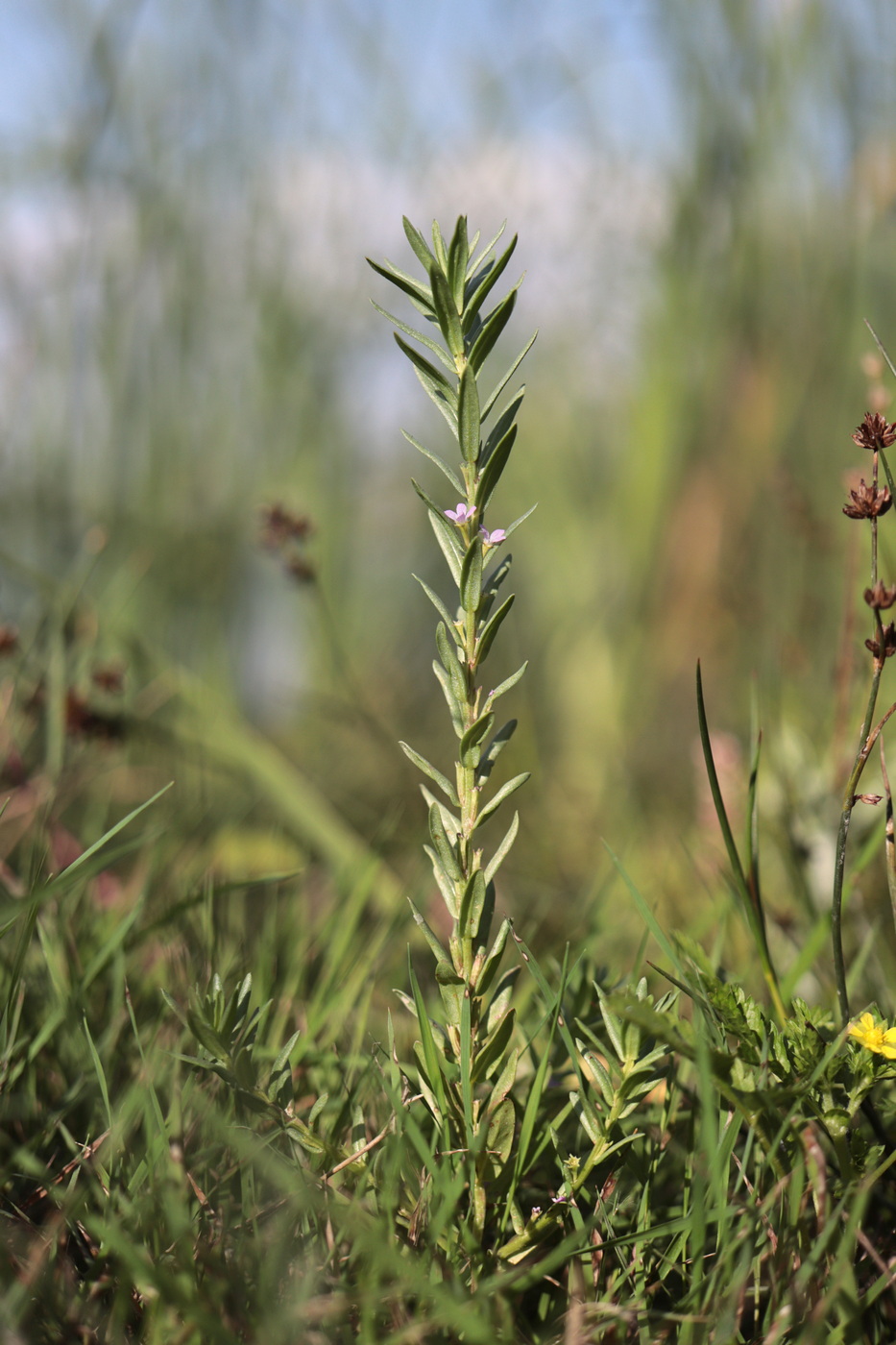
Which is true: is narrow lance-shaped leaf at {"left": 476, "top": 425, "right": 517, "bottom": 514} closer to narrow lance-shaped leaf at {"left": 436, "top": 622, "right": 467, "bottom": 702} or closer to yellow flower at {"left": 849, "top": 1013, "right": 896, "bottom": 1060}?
narrow lance-shaped leaf at {"left": 436, "top": 622, "right": 467, "bottom": 702}

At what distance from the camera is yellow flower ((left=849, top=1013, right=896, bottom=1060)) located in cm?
44

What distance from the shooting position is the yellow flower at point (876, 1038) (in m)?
0.44

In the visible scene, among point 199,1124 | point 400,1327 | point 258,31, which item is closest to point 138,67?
point 258,31

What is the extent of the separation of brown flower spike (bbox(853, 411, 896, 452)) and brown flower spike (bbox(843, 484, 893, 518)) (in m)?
0.02

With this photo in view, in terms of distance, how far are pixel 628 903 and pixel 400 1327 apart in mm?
579

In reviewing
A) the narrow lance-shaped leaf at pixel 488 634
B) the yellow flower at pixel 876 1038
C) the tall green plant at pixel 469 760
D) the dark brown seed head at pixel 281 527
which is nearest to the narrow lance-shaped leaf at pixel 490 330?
the tall green plant at pixel 469 760

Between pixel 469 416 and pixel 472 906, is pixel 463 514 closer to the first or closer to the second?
pixel 469 416

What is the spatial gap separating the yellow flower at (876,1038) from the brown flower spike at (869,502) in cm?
23

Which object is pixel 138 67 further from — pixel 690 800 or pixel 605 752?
pixel 690 800

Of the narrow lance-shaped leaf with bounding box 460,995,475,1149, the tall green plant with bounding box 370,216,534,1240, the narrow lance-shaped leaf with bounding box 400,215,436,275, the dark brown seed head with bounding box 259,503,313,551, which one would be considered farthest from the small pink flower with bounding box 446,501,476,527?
the dark brown seed head with bounding box 259,503,313,551

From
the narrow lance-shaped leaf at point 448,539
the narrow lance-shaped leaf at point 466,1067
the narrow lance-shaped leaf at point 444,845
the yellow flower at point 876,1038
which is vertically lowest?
the yellow flower at point 876,1038

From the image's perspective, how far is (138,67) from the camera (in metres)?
1.42

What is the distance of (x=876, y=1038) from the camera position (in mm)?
445

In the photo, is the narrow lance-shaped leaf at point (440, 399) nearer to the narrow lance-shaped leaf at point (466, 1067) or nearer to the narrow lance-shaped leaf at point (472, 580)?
the narrow lance-shaped leaf at point (472, 580)
